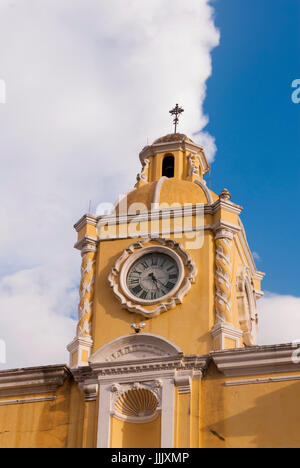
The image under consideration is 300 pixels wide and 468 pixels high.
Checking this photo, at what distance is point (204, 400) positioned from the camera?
76.1ft

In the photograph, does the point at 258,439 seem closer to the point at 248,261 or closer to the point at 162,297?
the point at 162,297

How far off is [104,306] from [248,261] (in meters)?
4.77

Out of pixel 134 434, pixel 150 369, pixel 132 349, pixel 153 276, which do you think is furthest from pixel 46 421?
pixel 153 276

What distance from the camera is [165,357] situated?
23.4 metres

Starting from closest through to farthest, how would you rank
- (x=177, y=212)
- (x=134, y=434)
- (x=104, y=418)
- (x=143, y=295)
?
1. (x=104, y=418)
2. (x=134, y=434)
3. (x=143, y=295)
4. (x=177, y=212)

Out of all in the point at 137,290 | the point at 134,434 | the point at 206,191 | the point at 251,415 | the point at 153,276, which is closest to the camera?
the point at 251,415

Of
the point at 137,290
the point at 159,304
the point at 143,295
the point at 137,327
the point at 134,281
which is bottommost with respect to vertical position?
the point at 137,327

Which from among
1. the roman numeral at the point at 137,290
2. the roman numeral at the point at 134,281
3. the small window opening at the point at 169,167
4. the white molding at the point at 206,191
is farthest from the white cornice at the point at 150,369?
the small window opening at the point at 169,167

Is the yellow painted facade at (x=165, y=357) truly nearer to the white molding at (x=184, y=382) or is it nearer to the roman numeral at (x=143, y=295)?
the white molding at (x=184, y=382)

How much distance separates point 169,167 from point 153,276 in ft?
16.5

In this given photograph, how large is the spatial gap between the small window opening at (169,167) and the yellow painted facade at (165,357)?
67.5 inches

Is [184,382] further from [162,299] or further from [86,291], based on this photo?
[86,291]

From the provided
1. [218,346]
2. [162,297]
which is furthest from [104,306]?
[218,346]
